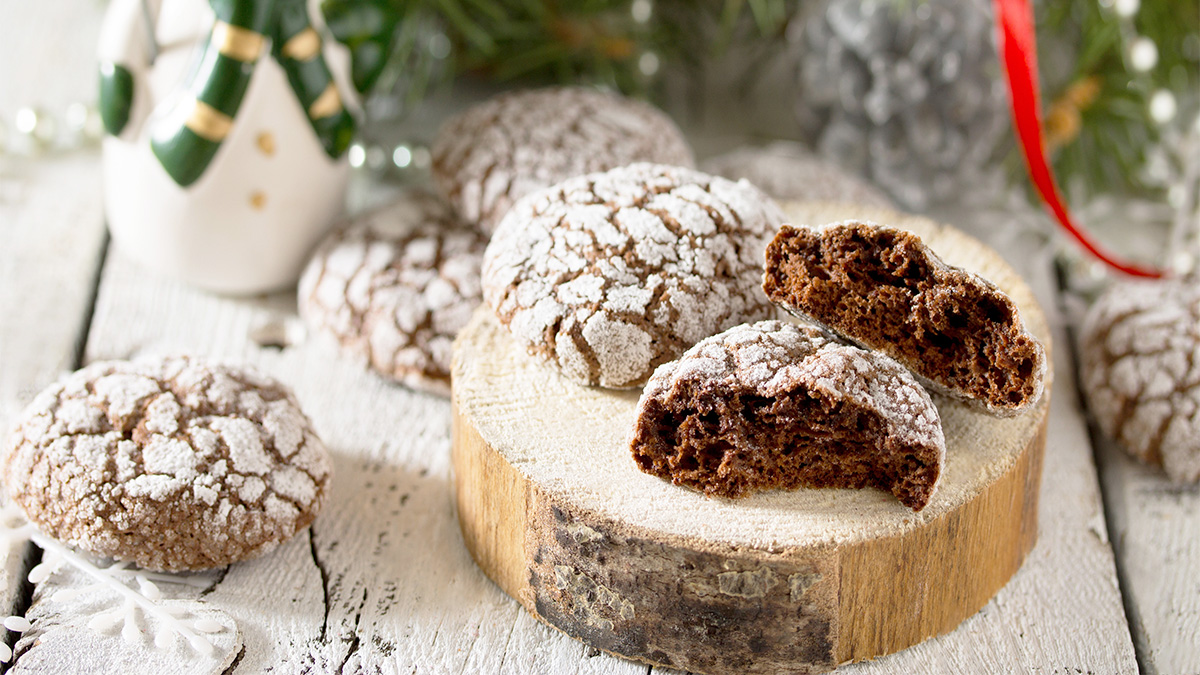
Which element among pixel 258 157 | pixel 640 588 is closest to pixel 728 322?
pixel 640 588

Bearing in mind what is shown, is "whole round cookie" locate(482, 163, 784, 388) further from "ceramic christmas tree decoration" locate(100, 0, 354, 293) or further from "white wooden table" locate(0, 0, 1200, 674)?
"ceramic christmas tree decoration" locate(100, 0, 354, 293)

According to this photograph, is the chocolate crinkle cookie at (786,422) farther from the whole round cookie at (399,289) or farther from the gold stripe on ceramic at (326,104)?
the gold stripe on ceramic at (326,104)

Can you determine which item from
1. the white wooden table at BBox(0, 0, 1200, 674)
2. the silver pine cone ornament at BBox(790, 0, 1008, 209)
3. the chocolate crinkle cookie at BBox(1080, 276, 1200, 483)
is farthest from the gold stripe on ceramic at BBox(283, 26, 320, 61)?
the chocolate crinkle cookie at BBox(1080, 276, 1200, 483)

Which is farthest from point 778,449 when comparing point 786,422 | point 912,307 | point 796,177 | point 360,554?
point 796,177

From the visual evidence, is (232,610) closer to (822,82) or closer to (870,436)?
(870,436)

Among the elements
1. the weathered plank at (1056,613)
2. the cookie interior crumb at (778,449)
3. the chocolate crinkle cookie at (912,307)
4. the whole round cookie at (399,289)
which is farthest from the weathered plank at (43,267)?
the weathered plank at (1056,613)

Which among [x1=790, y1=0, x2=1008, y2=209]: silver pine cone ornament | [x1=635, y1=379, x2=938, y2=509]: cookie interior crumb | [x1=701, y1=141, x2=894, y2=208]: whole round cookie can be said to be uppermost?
[x1=790, y1=0, x2=1008, y2=209]: silver pine cone ornament
